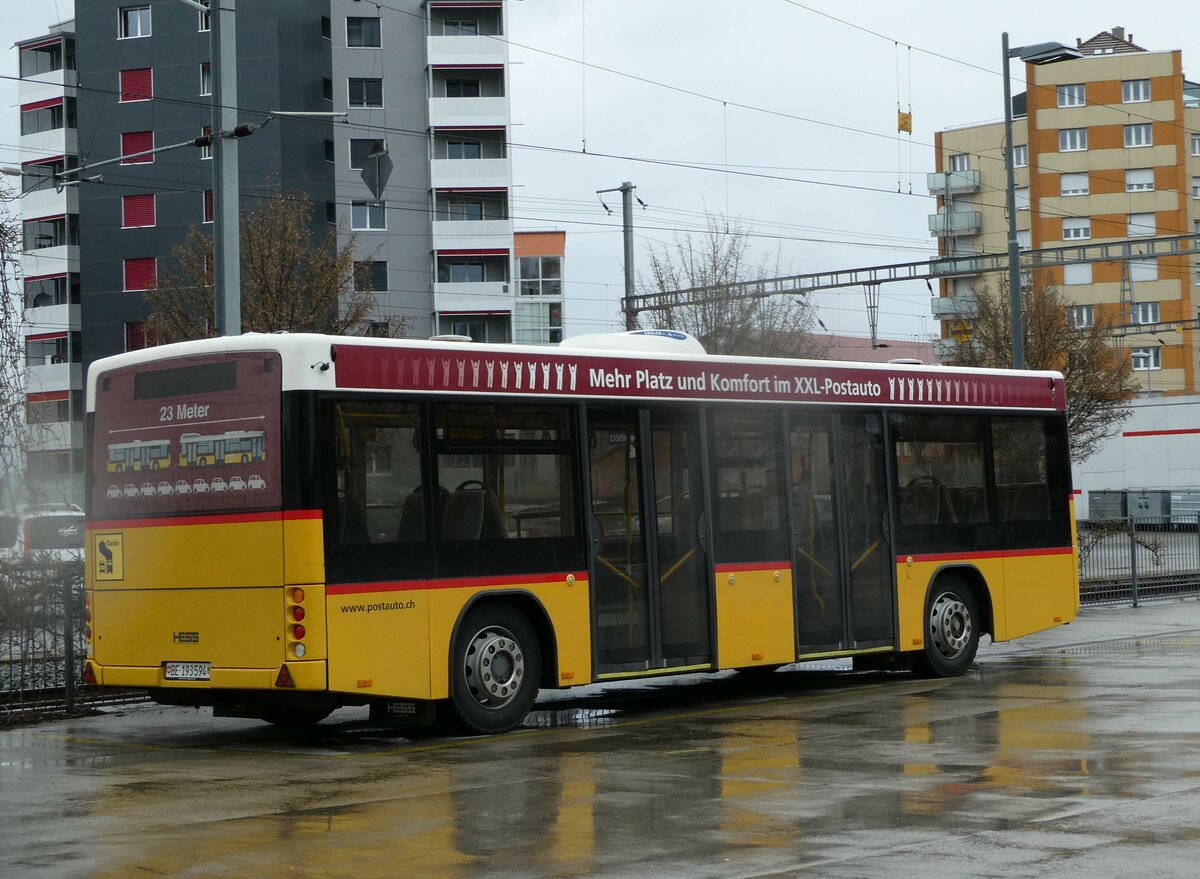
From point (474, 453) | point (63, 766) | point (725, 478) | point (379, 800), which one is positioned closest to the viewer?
point (379, 800)

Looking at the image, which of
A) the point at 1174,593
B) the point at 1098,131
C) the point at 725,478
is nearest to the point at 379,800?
the point at 725,478

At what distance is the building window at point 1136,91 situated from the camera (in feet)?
311

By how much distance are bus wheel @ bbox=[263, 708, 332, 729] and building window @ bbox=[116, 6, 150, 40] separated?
189ft

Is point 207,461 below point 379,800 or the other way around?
the other way around

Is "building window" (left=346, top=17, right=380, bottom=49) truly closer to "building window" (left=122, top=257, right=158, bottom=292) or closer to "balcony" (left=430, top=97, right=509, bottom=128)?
"balcony" (left=430, top=97, right=509, bottom=128)

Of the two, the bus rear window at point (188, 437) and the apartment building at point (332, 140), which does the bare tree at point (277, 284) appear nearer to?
the bus rear window at point (188, 437)

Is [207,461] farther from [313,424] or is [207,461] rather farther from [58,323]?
[58,323]

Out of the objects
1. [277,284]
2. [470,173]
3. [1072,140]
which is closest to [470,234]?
[470,173]

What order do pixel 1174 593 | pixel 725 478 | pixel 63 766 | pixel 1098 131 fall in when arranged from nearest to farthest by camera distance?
pixel 63 766 < pixel 725 478 < pixel 1174 593 < pixel 1098 131

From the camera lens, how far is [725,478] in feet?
51.0

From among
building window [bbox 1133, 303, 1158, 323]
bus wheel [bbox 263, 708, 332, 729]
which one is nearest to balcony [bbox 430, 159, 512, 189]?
building window [bbox 1133, 303, 1158, 323]

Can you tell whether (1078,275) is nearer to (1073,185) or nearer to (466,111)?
(1073,185)

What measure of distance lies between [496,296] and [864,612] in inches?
2157

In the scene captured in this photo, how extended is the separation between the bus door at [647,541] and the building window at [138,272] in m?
56.9
